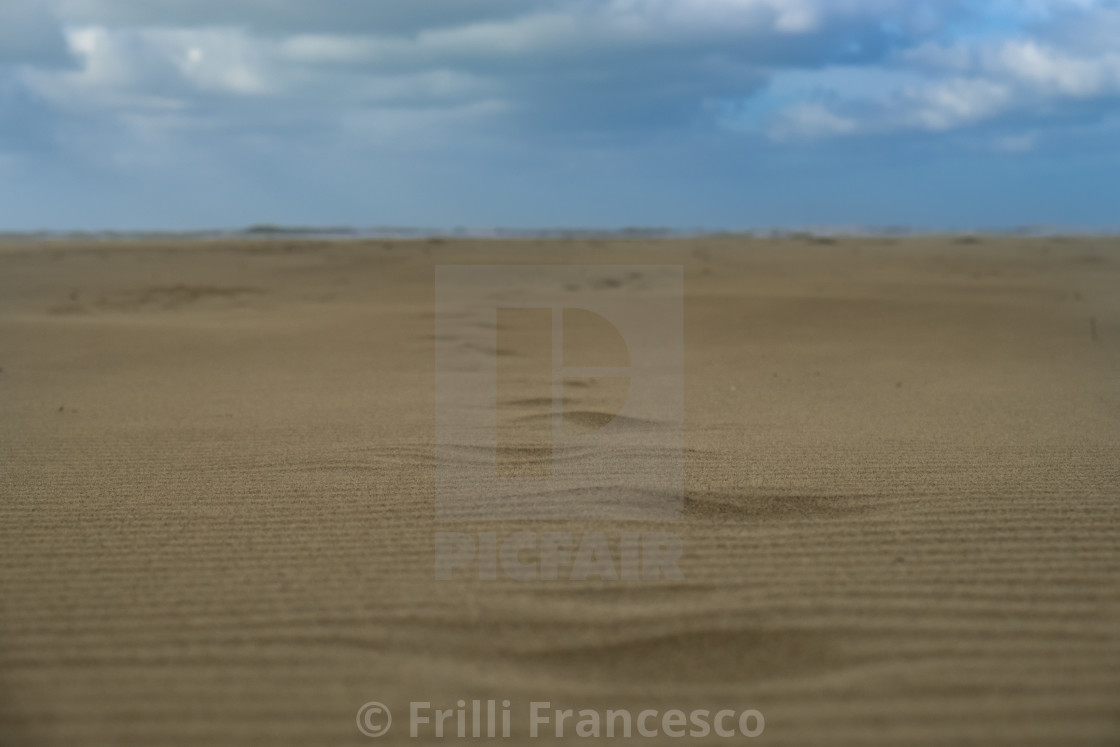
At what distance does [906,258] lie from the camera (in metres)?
16.1

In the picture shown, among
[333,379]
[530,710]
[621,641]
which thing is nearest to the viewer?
[530,710]

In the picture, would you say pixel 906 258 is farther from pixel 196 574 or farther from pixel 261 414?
pixel 196 574

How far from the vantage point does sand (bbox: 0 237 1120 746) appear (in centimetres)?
196

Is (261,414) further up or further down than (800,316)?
further down

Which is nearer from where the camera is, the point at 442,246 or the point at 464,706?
the point at 464,706

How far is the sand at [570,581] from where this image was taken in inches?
77.1

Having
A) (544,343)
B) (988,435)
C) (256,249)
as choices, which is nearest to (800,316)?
(544,343)

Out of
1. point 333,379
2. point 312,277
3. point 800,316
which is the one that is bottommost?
point 333,379

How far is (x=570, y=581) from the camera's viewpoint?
2500 mm

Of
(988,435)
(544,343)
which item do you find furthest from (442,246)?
(988,435)

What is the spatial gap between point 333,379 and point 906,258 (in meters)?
13.1

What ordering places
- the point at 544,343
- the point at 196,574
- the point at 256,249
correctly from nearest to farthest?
the point at 196,574 < the point at 544,343 < the point at 256,249

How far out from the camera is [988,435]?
4.12m

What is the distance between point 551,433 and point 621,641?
221cm
